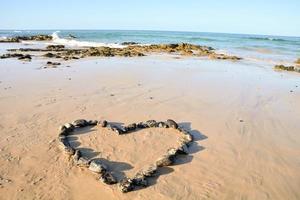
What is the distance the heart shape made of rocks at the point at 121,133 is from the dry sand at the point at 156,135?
0.14 metres

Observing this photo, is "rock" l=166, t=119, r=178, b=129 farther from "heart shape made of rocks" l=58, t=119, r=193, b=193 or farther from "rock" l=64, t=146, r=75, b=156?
"rock" l=64, t=146, r=75, b=156

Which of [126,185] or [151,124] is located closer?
[126,185]

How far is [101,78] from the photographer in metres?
13.9

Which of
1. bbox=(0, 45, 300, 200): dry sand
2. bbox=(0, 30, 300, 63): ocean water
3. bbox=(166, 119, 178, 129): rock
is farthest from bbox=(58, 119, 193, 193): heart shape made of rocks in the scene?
bbox=(0, 30, 300, 63): ocean water

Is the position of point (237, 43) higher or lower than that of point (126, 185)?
lower

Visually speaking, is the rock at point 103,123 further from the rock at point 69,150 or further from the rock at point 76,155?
the rock at point 76,155

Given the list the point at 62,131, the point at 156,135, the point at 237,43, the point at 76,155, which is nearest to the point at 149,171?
the point at 76,155

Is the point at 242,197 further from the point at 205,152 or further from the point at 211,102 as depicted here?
the point at 211,102

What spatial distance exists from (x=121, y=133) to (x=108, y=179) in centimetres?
215

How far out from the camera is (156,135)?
7.62m

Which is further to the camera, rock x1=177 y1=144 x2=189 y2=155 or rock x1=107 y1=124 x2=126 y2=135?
rock x1=107 y1=124 x2=126 y2=135

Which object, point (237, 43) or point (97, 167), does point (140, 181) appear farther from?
point (237, 43)

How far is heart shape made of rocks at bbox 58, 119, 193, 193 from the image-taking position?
5.49m

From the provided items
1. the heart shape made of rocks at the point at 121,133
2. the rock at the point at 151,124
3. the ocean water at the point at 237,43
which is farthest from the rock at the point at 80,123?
the ocean water at the point at 237,43
